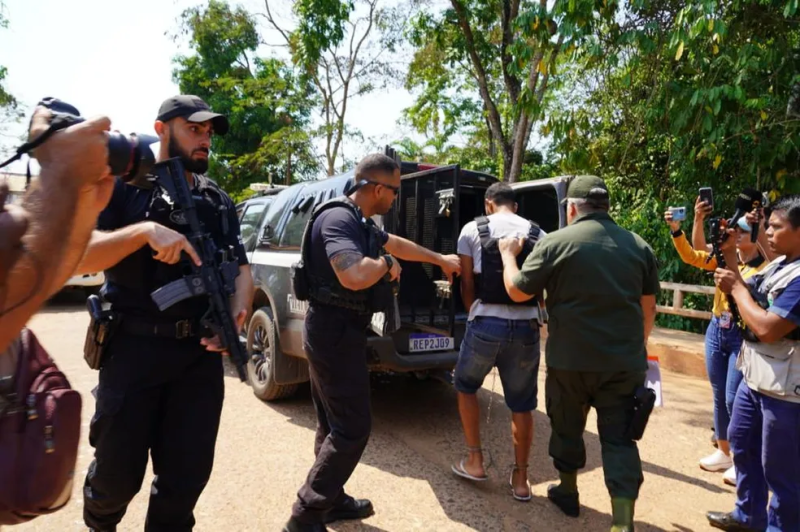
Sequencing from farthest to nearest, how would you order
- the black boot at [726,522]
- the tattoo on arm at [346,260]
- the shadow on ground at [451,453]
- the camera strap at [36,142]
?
the shadow on ground at [451,453] → the black boot at [726,522] → the tattoo on arm at [346,260] → the camera strap at [36,142]

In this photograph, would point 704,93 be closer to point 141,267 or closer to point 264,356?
point 264,356

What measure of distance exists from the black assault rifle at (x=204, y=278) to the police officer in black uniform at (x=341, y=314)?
60 cm

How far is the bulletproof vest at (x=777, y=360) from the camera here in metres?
2.46

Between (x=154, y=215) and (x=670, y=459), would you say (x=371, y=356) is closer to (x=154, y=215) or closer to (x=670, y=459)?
(x=154, y=215)

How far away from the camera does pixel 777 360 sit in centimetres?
253

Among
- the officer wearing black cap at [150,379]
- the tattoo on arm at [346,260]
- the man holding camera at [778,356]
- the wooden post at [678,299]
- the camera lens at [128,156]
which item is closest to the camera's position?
the camera lens at [128,156]

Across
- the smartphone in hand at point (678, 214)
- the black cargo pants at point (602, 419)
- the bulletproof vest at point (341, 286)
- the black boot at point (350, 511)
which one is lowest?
the black boot at point (350, 511)

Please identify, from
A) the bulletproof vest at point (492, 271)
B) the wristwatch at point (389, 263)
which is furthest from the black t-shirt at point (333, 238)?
the bulletproof vest at point (492, 271)

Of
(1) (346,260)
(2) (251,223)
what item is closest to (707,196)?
(1) (346,260)

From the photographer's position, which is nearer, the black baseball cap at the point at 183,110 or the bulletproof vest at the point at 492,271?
the black baseball cap at the point at 183,110

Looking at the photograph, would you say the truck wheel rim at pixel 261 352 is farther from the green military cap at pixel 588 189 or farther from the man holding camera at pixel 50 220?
the man holding camera at pixel 50 220

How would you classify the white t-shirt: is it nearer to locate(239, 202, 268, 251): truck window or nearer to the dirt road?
the dirt road

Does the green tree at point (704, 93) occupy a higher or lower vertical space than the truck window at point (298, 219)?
higher

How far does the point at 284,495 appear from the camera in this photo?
3.23 metres
